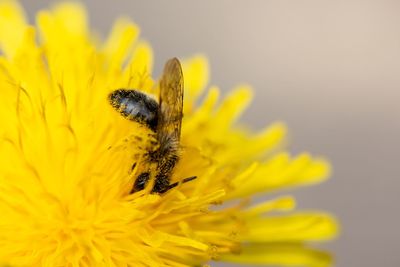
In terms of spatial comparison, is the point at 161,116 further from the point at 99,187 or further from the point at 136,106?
the point at 99,187

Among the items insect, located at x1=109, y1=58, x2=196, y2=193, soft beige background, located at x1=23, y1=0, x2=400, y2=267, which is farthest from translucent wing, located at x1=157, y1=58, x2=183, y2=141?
soft beige background, located at x1=23, y1=0, x2=400, y2=267

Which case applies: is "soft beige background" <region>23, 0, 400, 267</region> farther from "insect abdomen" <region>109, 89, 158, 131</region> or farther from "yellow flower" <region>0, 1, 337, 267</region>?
"insect abdomen" <region>109, 89, 158, 131</region>

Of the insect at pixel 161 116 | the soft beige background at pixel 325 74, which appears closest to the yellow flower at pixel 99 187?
the insect at pixel 161 116

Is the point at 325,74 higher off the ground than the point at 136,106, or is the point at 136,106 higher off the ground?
the point at 325,74

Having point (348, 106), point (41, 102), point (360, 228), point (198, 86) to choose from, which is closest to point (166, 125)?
point (41, 102)

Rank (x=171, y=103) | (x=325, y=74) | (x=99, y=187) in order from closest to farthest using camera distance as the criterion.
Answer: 1. (x=171, y=103)
2. (x=99, y=187)
3. (x=325, y=74)

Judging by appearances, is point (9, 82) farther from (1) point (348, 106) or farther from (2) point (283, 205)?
(1) point (348, 106)

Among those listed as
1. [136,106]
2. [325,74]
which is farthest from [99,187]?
[325,74]
